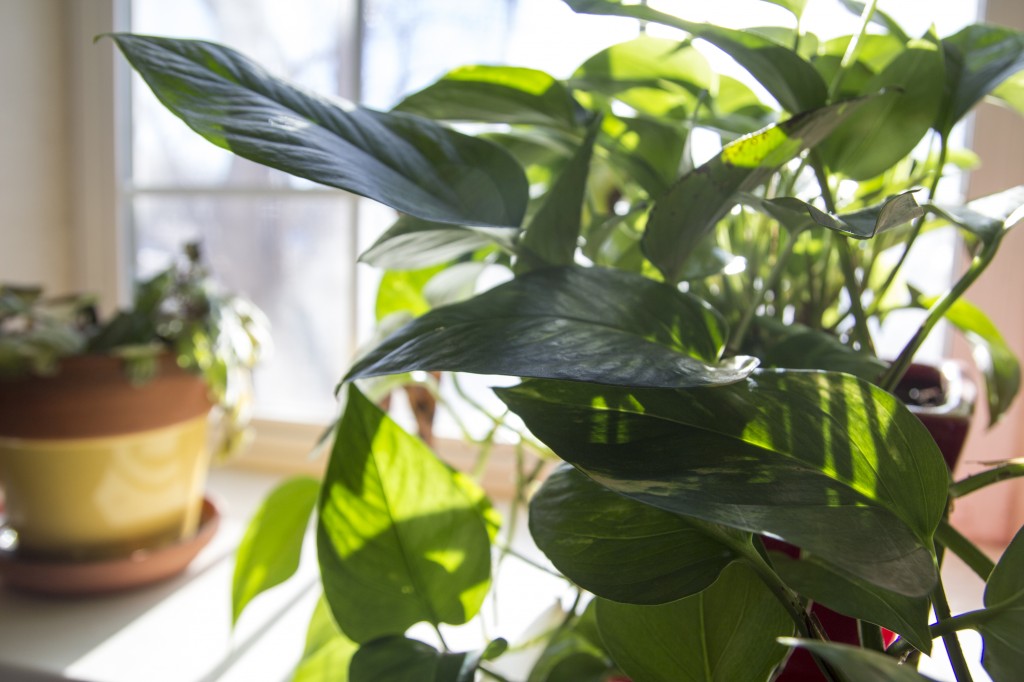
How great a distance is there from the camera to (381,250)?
34 cm

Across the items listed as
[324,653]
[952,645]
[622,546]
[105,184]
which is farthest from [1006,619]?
[105,184]

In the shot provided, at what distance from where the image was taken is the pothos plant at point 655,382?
0.23 metres

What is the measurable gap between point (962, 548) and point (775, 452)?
0.13 meters

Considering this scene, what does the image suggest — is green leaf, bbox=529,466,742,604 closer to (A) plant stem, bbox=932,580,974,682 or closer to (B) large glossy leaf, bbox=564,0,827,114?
(A) plant stem, bbox=932,580,974,682

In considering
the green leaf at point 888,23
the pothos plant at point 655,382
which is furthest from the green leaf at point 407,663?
the green leaf at point 888,23

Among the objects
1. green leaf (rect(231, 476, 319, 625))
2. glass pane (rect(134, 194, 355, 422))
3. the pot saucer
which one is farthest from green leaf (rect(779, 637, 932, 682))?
glass pane (rect(134, 194, 355, 422))

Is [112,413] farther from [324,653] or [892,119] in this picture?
[892,119]

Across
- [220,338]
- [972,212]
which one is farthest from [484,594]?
[220,338]

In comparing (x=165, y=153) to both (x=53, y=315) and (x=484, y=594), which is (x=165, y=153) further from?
(x=484, y=594)

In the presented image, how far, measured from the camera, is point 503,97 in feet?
1.25

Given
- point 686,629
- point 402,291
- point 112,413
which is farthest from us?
point 112,413

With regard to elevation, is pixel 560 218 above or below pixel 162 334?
above

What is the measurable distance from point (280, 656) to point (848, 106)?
1.94 feet

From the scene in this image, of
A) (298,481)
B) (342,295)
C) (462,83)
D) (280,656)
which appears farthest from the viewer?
(342,295)
